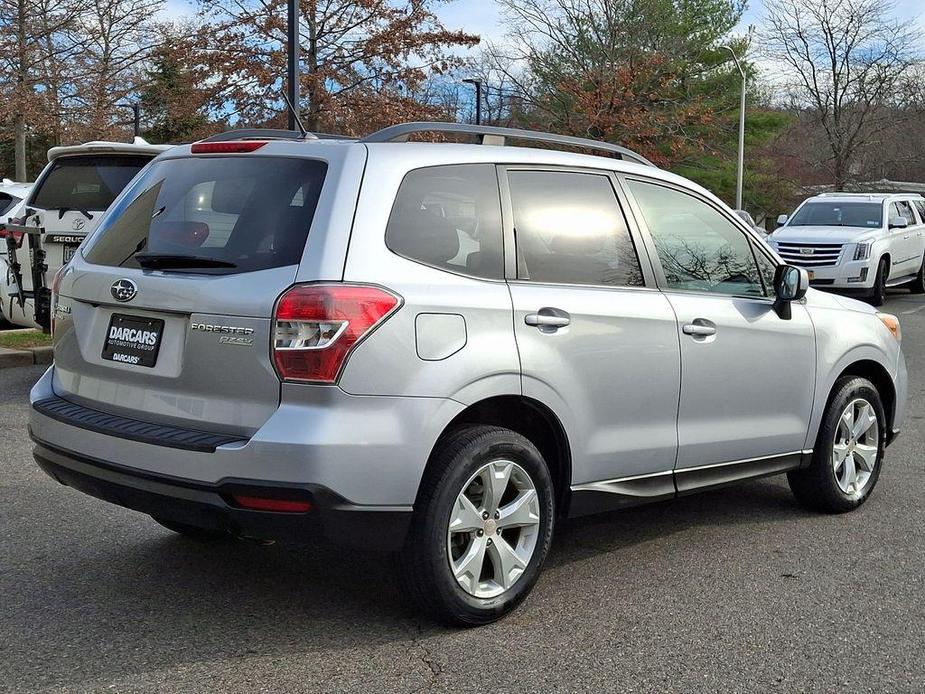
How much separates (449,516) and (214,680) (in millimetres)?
917

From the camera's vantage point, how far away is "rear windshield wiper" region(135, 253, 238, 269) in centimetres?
392

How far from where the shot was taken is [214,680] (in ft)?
11.6

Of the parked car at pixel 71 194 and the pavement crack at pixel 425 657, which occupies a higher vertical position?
the parked car at pixel 71 194

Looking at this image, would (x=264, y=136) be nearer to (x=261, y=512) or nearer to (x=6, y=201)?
(x=261, y=512)

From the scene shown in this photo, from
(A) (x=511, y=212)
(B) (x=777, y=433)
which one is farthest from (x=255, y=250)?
(B) (x=777, y=433)

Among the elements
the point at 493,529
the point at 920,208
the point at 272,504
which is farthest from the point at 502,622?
the point at 920,208

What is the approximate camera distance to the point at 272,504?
3619mm

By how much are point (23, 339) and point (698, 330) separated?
819 cm

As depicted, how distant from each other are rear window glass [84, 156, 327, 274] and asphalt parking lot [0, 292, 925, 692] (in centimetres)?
128

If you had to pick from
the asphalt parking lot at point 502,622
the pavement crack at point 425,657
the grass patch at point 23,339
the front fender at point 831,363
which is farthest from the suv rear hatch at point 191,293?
the grass patch at point 23,339

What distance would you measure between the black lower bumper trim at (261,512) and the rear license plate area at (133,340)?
1.27 feet

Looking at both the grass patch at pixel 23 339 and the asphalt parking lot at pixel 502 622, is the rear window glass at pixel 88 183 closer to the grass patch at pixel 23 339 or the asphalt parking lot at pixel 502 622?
the grass patch at pixel 23 339

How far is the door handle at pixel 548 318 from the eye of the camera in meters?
4.13

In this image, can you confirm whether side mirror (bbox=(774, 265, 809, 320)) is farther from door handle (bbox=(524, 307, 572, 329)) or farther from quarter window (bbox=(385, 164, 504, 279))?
quarter window (bbox=(385, 164, 504, 279))
